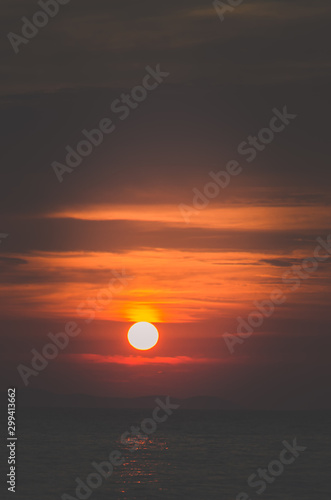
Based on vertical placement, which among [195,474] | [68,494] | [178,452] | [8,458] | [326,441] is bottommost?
[68,494]

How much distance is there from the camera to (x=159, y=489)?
5056cm

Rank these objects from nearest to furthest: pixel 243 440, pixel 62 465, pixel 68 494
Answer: pixel 68 494, pixel 62 465, pixel 243 440

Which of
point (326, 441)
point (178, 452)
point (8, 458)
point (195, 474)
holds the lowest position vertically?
point (195, 474)

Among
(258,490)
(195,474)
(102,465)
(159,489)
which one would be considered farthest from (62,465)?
(258,490)

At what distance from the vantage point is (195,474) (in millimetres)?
59812

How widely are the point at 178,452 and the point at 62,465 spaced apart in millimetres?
22451

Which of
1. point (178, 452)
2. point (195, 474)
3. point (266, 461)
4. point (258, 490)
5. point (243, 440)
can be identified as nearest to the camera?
point (258, 490)

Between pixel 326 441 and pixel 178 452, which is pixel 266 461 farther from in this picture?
pixel 326 441

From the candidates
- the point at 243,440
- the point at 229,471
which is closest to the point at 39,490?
the point at 229,471

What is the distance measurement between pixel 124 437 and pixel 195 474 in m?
55.7

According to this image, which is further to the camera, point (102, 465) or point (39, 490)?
point (102, 465)

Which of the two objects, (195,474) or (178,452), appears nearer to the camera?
(195,474)

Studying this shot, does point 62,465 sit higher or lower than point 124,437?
lower

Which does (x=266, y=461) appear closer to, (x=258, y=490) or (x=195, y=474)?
(x=195, y=474)
